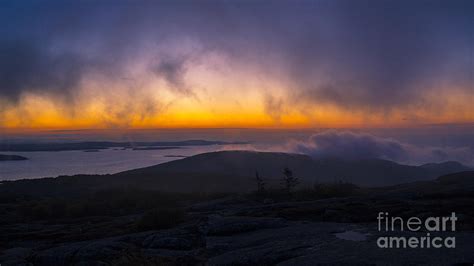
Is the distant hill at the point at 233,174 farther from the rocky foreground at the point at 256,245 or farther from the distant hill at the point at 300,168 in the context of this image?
the rocky foreground at the point at 256,245

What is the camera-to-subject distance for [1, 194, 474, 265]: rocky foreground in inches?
570

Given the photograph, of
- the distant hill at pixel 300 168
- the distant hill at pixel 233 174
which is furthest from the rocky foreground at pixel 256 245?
the distant hill at pixel 300 168

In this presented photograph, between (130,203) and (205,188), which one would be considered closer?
(130,203)

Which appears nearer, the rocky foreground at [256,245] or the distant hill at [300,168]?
the rocky foreground at [256,245]

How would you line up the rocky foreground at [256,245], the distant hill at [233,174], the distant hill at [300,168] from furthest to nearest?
the distant hill at [300,168] < the distant hill at [233,174] < the rocky foreground at [256,245]

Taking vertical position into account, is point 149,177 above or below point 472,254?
below

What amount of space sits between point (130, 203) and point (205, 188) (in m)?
36.1

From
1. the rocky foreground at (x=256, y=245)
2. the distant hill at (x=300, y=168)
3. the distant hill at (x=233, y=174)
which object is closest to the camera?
the rocky foreground at (x=256, y=245)

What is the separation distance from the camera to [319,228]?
2078 cm

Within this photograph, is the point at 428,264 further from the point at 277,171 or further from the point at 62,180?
the point at 277,171

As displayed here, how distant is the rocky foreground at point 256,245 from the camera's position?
1448cm

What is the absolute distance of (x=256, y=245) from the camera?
1877cm

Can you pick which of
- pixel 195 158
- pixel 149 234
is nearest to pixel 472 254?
pixel 149 234

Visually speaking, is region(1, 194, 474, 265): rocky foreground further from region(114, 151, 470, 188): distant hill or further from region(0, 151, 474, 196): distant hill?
region(114, 151, 470, 188): distant hill
